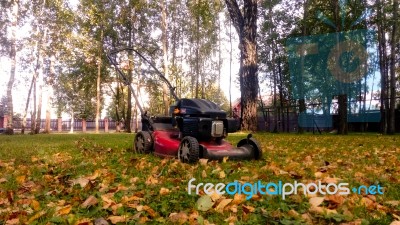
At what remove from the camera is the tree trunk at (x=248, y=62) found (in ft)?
44.9

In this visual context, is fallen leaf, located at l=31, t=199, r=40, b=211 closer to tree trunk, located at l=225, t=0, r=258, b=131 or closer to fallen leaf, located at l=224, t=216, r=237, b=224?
fallen leaf, located at l=224, t=216, r=237, b=224

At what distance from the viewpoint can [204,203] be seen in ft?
8.40

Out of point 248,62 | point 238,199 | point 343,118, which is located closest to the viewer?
point 238,199

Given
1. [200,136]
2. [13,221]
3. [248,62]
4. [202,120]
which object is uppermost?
[248,62]

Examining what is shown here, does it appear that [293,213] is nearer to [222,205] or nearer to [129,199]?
[222,205]

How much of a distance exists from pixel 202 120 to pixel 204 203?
240 cm

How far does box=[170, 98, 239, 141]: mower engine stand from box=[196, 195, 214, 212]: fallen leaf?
2297 mm

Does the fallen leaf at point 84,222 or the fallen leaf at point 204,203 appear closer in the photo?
the fallen leaf at point 84,222

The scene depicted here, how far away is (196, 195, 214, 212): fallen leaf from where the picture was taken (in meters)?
2.49

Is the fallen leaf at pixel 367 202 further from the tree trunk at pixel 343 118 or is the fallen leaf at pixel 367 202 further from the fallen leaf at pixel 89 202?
the tree trunk at pixel 343 118

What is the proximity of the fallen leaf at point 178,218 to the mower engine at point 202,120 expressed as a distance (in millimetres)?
2624

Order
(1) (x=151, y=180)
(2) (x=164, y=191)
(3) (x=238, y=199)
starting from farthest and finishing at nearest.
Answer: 1. (1) (x=151, y=180)
2. (2) (x=164, y=191)
3. (3) (x=238, y=199)

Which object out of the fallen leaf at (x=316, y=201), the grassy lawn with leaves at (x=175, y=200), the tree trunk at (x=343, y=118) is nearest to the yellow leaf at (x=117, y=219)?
the grassy lawn with leaves at (x=175, y=200)

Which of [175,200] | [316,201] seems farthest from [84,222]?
[316,201]
